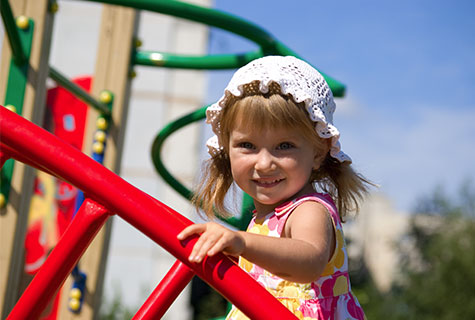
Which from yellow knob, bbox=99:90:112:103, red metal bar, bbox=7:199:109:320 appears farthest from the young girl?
yellow knob, bbox=99:90:112:103

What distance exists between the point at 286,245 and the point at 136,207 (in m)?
0.23

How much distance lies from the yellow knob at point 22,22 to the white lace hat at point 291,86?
3.29 feet

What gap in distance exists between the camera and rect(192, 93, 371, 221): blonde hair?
108cm

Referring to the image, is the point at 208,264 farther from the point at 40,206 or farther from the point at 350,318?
the point at 40,206

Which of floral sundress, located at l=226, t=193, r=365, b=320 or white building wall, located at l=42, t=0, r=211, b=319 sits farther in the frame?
white building wall, located at l=42, t=0, r=211, b=319

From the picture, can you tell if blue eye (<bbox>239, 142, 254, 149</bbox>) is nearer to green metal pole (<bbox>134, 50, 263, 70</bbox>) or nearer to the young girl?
the young girl

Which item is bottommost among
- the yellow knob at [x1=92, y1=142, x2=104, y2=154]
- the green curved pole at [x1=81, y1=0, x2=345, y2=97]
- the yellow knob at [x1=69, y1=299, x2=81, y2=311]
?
the yellow knob at [x1=69, y1=299, x2=81, y2=311]

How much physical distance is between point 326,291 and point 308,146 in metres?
0.27

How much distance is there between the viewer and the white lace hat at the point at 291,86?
1.08 metres

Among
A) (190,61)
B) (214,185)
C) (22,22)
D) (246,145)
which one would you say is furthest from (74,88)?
(246,145)

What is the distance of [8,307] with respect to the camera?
1775 millimetres

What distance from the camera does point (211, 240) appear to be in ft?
2.60

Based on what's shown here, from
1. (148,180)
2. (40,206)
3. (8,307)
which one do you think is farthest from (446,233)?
(8,307)

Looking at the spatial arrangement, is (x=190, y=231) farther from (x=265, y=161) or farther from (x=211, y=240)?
(x=265, y=161)
